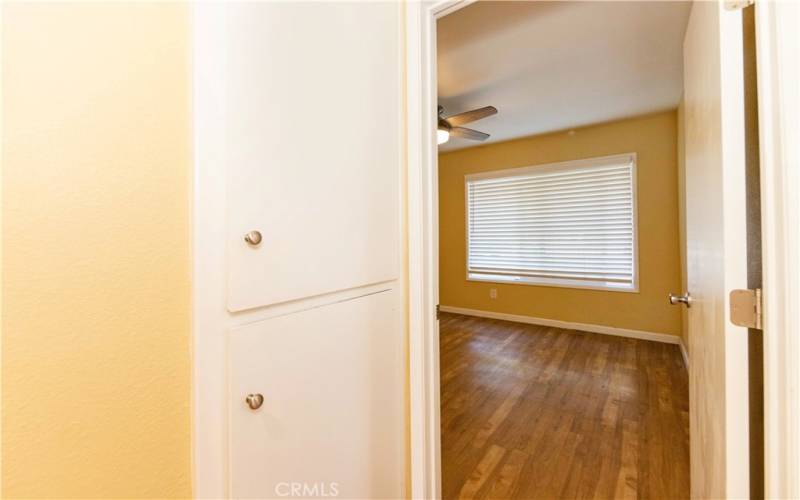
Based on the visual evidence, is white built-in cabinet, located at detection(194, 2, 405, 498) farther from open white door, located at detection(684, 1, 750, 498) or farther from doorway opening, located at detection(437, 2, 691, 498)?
doorway opening, located at detection(437, 2, 691, 498)

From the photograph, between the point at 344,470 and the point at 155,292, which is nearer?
the point at 155,292

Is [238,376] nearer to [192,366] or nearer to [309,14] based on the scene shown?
[192,366]

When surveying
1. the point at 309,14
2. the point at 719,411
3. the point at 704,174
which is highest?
the point at 309,14

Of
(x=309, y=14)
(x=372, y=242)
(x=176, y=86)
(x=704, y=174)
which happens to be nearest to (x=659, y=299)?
(x=704, y=174)

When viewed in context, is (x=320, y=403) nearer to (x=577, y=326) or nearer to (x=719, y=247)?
(x=719, y=247)

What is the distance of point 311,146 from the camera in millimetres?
825

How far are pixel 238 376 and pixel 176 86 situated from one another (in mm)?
573

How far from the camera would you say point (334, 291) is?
2.91 feet

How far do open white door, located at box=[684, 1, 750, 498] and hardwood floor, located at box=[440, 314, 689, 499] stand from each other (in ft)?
2.19

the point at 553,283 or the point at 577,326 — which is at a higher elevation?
the point at 553,283

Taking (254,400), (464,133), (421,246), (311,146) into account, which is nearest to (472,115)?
(464,133)

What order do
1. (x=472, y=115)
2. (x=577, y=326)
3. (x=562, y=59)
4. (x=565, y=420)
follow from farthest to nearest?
(x=577, y=326)
(x=472, y=115)
(x=562, y=59)
(x=565, y=420)

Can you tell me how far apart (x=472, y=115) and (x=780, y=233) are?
226 centimetres

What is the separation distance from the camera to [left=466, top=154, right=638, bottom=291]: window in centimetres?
364
